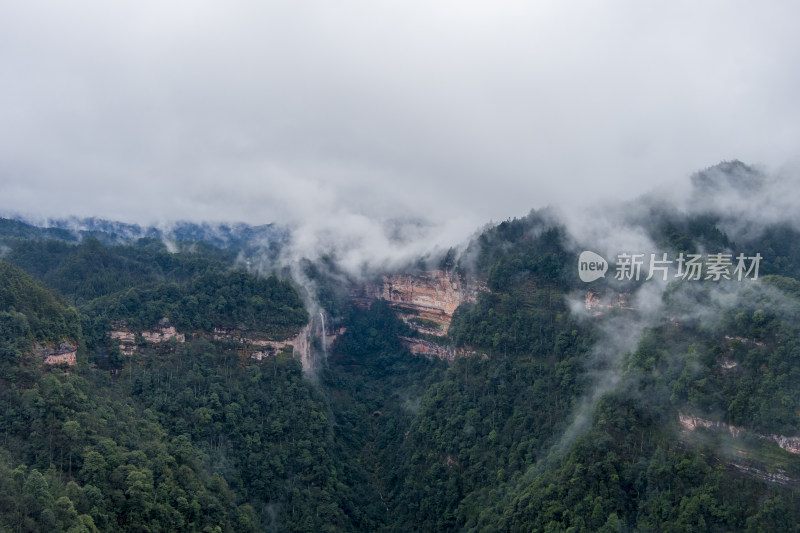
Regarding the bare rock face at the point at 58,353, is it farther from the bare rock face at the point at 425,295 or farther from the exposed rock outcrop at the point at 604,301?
the exposed rock outcrop at the point at 604,301

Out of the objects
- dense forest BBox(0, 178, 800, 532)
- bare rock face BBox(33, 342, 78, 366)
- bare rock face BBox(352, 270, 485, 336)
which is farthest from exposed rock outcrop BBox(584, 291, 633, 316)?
bare rock face BBox(33, 342, 78, 366)

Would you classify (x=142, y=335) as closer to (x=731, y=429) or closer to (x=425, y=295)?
(x=425, y=295)

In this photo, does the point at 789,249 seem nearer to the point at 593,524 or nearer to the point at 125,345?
the point at 593,524

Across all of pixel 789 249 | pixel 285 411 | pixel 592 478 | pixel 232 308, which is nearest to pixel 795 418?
pixel 592 478

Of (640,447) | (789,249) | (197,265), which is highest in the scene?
(789,249)

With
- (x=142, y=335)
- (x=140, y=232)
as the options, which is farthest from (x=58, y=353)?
(x=140, y=232)
